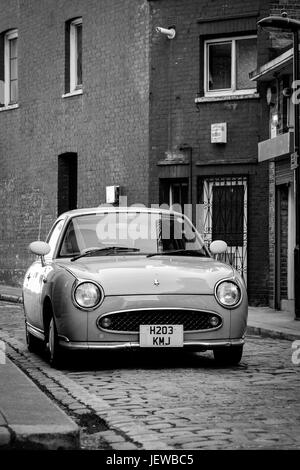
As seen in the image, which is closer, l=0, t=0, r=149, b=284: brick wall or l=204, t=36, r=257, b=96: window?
l=204, t=36, r=257, b=96: window

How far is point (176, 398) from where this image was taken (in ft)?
26.7

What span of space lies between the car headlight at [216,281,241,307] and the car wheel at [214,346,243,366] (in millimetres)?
Answer: 469

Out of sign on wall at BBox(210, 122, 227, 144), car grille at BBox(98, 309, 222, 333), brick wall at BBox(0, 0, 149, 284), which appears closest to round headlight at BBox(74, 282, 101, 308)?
car grille at BBox(98, 309, 222, 333)

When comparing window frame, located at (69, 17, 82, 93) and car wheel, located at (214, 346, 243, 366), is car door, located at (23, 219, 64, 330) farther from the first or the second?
window frame, located at (69, 17, 82, 93)

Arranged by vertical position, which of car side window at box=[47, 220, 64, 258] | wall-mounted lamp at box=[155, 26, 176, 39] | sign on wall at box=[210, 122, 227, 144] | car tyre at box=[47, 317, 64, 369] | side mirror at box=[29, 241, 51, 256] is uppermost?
wall-mounted lamp at box=[155, 26, 176, 39]

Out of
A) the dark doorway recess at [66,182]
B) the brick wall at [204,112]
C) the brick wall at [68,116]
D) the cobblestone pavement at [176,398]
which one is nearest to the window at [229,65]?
the brick wall at [204,112]

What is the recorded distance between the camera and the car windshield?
35.4 feet

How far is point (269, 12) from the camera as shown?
2169 centimetres

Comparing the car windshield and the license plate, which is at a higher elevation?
the car windshield

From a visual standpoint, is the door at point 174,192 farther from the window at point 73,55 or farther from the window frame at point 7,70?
the window frame at point 7,70

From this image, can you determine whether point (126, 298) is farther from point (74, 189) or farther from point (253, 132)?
point (74, 189)

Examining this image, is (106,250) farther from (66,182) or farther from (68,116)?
(66,182)
